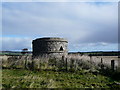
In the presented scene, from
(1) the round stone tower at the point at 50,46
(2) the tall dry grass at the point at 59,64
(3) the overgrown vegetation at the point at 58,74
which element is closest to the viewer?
(3) the overgrown vegetation at the point at 58,74

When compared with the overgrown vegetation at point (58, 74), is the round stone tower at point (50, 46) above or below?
above

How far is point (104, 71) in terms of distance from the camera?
1723 cm

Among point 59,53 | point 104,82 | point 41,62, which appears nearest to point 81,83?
point 104,82

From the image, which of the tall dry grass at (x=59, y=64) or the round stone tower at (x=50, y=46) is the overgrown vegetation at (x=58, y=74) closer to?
the tall dry grass at (x=59, y=64)

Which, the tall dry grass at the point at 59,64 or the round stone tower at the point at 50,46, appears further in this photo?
the round stone tower at the point at 50,46

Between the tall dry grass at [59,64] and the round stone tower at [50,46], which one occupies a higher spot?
the round stone tower at [50,46]

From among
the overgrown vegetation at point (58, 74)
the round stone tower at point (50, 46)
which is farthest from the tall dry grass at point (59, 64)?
the round stone tower at point (50, 46)

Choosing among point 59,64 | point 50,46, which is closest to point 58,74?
point 59,64

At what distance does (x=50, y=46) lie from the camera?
1038 inches

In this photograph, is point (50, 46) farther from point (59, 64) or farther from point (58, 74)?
point (58, 74)

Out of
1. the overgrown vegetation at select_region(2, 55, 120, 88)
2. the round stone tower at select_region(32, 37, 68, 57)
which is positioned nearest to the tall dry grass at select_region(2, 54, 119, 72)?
the overgrown vegetation at select_region(2, 55, 120, 88)

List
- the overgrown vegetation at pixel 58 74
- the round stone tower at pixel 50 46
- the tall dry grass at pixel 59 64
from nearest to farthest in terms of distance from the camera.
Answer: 1. the overgrown vegetation at pixel 58 74
2. the tall dry grass at pixel 59 64
3. the round stone tower at pixel 50 46

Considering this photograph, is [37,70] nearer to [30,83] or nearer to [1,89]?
[30,83]

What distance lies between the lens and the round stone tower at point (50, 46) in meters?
26.3
